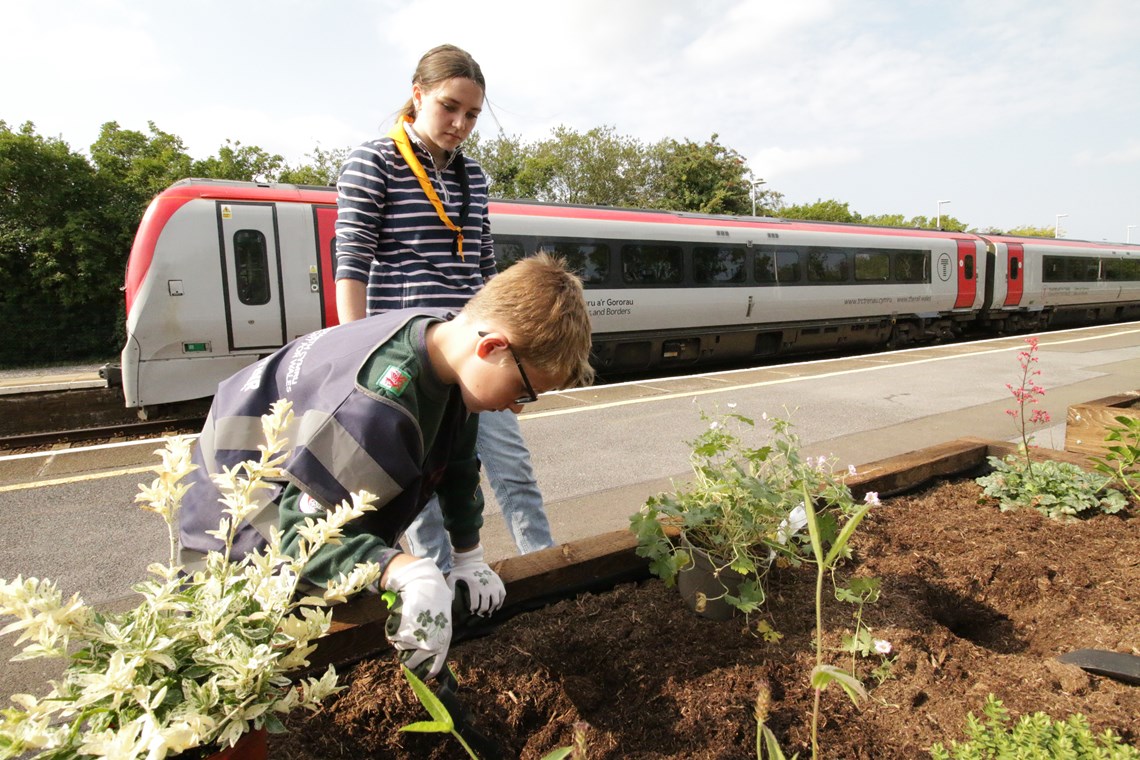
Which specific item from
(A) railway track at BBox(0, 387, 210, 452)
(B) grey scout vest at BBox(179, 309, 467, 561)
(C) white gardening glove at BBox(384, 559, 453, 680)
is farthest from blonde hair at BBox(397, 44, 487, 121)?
(A) railway track at BBox(0, 387, 210, 452)

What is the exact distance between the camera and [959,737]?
1417 millimetres

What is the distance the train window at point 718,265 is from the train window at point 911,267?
5309mm

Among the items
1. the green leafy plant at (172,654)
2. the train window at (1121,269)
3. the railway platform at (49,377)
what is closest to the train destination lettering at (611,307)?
the green leafy plant at (172,654)

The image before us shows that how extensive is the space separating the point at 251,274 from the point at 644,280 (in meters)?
6.19

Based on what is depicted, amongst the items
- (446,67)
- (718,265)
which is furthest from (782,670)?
(718,265)

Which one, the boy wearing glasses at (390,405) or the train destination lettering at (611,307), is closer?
the boy wearing glasses at (390,405)

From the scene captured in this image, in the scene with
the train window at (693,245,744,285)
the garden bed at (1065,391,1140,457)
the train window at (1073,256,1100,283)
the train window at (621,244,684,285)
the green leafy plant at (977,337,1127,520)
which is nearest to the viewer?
the green leafy plant at (977,337,1127,520)

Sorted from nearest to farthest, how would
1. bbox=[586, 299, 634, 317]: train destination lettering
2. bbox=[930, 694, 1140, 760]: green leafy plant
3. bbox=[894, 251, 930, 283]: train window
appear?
bbox=[930, 694, 1140, 760]: green leafy plant < bbox=[586, 299, 634, 317]: train destination lettering < bbox=[894, 251, 930, 283]: train window

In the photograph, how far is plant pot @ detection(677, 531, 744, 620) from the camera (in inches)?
75.0

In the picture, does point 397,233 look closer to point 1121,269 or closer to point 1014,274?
point 1014,274

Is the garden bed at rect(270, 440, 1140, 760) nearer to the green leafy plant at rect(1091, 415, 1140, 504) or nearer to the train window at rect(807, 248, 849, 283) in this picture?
the green leafy plant at rect(1091, 415, 1140, 504)

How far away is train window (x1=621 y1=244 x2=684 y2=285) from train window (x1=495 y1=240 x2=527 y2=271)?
196 centimetres

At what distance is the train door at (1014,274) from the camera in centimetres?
1898

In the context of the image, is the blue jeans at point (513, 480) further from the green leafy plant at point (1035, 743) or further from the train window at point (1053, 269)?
the train window at point (1053, 269)
